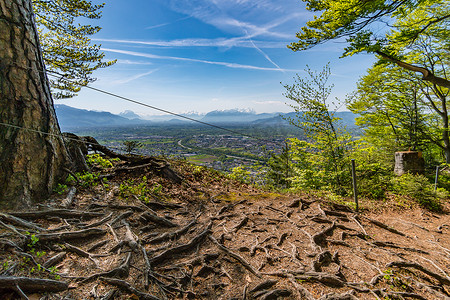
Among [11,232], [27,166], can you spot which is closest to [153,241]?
[11,232]

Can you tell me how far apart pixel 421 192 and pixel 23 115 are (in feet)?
40.5

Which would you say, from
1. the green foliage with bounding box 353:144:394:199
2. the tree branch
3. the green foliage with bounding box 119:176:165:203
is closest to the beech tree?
the tree branch

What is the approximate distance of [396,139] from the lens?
12.8m

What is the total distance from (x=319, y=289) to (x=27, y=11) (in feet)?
23.3

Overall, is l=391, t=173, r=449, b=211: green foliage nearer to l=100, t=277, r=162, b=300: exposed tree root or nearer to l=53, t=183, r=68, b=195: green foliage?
l=100, t=277, r=162, b=300: exposed tree root

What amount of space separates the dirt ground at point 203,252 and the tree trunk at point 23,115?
1.63ft

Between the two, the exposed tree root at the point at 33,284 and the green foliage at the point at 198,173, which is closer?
the exposed tree root at the point at 33,284

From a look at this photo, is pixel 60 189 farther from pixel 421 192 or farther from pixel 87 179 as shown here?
pixel 421 192

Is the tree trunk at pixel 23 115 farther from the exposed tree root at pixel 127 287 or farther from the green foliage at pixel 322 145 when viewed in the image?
the green foliage at pixel 322 145

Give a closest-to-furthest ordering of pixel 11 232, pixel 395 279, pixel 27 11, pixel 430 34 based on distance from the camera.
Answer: pixel 11 232 < pixel 395 279 < pixel 27 11 < pixel 430 34

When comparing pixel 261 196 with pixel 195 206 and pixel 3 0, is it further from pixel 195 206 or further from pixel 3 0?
pixel 3 0

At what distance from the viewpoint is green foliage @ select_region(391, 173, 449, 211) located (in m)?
7.22

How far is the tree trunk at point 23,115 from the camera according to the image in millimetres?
3219

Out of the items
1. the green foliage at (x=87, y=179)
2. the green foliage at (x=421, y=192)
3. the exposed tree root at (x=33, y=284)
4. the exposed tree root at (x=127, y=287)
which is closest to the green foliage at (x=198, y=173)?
the green foliage at (x=87, y=179)
